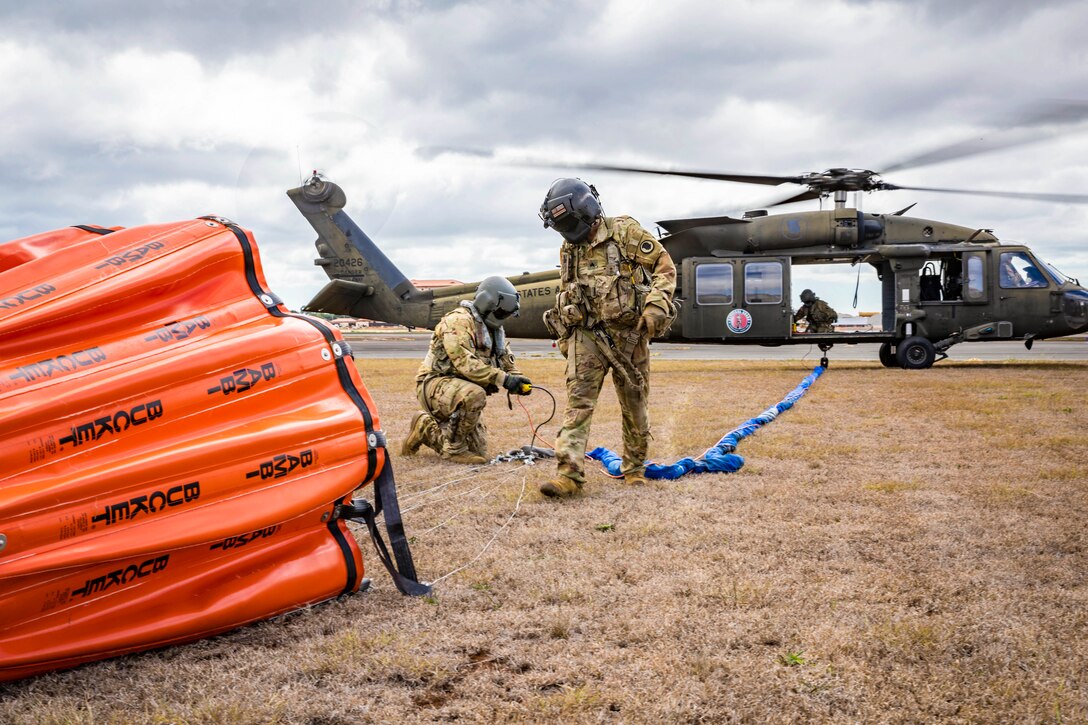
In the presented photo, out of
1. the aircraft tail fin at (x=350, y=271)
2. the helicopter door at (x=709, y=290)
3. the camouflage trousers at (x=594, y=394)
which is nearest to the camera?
the camouflage trousers at (x=594, y=394)

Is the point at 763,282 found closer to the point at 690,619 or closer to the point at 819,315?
the point at 819,315

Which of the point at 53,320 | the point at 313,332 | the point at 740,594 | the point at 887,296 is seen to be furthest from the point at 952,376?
the point at 53,320

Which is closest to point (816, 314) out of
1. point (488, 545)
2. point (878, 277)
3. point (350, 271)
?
point (878, 277)

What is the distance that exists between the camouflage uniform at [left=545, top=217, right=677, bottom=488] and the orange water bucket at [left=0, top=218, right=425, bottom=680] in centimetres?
265

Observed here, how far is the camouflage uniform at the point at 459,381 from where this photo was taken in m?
6.88

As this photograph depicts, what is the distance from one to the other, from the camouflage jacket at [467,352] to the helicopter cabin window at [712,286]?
10.3 meters

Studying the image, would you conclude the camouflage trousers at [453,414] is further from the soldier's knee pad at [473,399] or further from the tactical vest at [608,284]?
the tactical vest at [608,284]

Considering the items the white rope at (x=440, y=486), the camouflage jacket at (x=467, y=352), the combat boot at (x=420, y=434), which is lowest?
the white rope at (x=440, y=486)

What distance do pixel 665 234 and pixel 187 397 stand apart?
15264 millimetres

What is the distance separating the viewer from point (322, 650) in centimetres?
295

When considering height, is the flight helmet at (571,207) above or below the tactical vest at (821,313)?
above

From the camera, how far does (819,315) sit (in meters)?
19.0

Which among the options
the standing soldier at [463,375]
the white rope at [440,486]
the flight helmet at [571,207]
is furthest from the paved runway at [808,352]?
the flight helmet at [571,207]

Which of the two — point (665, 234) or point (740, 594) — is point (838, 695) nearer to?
point (740, 594)
